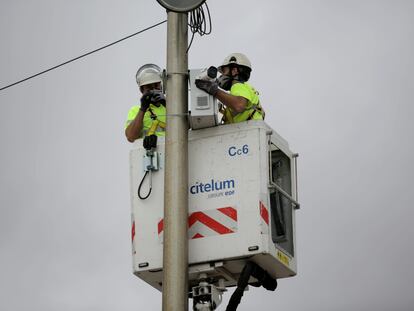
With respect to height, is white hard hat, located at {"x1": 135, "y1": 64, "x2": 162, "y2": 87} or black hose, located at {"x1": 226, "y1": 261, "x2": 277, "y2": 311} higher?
white hard hat, located at {"x1": 135, "y1": 64, "x2": 162, "y2": 87}

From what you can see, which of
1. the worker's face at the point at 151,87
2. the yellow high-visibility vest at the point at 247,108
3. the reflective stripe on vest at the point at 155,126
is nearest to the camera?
the yellow high-visibility vest at the point at 247,108

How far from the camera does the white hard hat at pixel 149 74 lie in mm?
19406

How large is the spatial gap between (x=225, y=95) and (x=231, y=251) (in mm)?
2059

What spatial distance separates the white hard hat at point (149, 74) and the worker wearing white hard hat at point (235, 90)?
87cm

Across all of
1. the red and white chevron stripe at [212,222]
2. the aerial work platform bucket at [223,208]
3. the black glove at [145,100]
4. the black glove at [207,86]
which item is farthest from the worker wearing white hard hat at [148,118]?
the red and white chevron stripe at [212,222]

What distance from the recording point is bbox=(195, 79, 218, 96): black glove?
57.6ft

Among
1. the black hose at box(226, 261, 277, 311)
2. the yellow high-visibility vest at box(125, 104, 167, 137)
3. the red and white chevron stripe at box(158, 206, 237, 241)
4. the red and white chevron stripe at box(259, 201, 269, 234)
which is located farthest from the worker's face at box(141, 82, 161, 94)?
the black hose at box(226, 261, 277, 311)

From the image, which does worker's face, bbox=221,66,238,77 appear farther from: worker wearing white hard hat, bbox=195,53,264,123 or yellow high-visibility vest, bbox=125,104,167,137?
yellow high-visibility vest, bbox=125,104,167,137

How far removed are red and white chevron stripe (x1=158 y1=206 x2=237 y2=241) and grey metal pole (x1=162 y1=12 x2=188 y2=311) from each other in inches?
17.8

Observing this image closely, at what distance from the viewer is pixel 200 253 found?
57.0 feet

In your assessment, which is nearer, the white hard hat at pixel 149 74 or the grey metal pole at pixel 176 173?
the grey metal pole at pixel 176 173

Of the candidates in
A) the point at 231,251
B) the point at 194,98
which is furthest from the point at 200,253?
the point at 194,98

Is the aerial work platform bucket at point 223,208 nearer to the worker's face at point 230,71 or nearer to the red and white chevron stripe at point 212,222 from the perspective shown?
the red and white chevron stripe at point 212,222

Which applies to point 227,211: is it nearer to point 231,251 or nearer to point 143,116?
point 231,251
